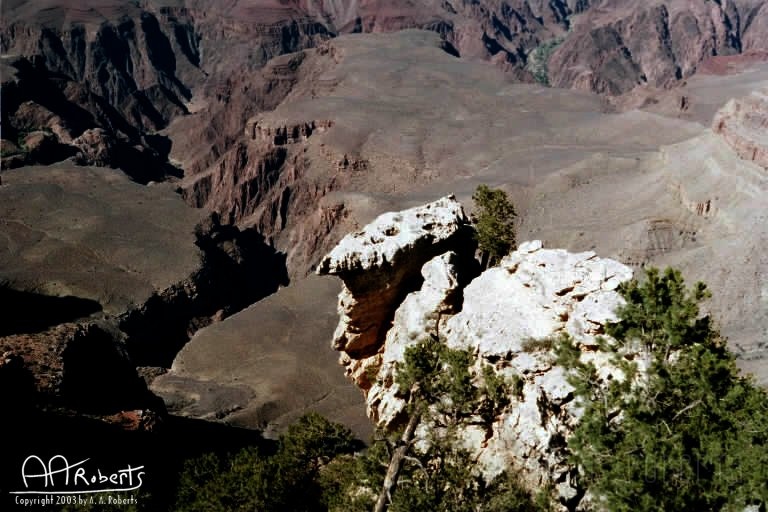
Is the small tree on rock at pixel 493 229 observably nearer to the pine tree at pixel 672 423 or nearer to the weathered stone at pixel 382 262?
the weathered stone at pixel 382 262

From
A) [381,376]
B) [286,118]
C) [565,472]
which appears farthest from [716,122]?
[286,118]

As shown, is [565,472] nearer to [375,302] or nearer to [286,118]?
[375,302]

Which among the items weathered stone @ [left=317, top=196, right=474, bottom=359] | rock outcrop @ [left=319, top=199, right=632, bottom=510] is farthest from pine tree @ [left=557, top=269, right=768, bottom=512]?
weathered stone @ [left=317, top=196, right=474, bottom=359]

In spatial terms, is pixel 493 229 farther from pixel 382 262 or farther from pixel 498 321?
pixel 498 321

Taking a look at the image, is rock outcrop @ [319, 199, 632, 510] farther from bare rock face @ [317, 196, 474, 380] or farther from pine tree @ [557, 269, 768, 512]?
pine tree @ [557, 269, 768, 512]

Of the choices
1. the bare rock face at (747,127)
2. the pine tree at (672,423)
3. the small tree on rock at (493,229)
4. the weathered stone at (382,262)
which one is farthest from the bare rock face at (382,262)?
the bare rock face at (747,127)

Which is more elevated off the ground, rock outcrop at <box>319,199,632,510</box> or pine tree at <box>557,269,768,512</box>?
pine tree at <box>557,269,768,512</box>

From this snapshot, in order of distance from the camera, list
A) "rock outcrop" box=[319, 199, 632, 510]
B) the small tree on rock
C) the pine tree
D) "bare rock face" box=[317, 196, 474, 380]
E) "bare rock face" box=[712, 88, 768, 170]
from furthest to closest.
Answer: "bare rock face" box=[712, 88, 768, 170]
the small tree on rock
"bare rock face" box=[317, 196, 474, 380]
"rock outcrop" box=[319, 199, 632, 510]
the pine tree
